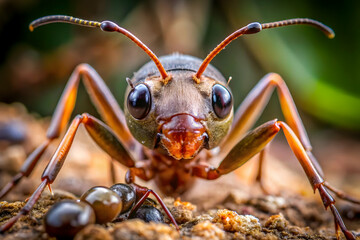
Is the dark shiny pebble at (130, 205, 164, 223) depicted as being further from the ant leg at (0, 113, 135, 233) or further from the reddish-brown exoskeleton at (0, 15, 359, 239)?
the ant leg at (0, 113, 135, 233)

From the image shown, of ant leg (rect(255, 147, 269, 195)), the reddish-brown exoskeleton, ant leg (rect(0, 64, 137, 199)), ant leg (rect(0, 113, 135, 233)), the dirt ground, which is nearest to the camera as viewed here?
the dirt ground

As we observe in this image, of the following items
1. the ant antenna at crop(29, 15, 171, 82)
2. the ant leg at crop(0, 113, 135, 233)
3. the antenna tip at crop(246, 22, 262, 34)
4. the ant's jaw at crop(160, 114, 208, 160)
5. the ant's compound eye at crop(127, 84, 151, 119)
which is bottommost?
the ant leg at crop(0, 113, 135, 233)

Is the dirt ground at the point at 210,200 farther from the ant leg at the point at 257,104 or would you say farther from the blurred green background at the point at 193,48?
the blurred green background at the point at 193,48

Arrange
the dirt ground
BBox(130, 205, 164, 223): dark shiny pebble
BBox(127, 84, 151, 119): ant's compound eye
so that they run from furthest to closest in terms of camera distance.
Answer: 1. BBox(127, 84, 151, 119): ant's compound eye
2. BBox(130, 205, 164, 223): dark shiny pebble
3. the dirt ground

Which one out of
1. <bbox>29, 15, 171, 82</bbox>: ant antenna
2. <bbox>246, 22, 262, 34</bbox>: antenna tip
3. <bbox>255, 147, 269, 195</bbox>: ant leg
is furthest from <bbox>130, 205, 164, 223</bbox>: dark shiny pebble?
<bbox>255, 147, 269, 195</bbox>: ant leg

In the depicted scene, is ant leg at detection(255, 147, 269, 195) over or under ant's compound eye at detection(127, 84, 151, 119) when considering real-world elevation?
under

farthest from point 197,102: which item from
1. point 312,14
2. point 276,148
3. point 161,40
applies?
point 312,14
